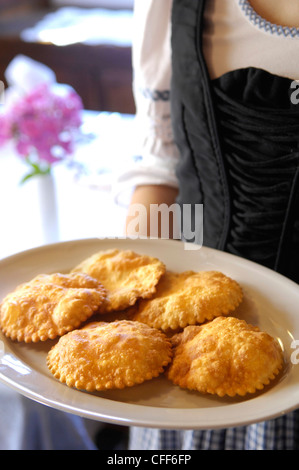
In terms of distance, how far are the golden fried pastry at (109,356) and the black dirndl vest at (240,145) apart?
30 centimetres

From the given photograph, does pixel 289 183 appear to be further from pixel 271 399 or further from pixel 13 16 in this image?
pixel 13 16

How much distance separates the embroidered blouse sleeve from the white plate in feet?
0.71

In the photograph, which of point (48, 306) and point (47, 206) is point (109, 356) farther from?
point (47, 206)

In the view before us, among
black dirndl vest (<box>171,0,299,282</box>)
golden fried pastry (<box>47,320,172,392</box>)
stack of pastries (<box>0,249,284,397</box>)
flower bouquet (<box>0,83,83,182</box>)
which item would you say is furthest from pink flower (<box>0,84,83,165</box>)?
golden fried pastry (<box>47,320,172,392</box>)

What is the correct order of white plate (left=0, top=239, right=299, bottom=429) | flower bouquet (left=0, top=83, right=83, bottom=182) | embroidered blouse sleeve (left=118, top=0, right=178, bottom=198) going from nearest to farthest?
white plate (left=0, top=239, right=299, bottom=429) → embroidered blouse sleeve (left=118, top=0, right=178, bottom=198) → flower bouquet (left=0, top=83, right=83, bottom=182)

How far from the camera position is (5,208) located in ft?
5.45

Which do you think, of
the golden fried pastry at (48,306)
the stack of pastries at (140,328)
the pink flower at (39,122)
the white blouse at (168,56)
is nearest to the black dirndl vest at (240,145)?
the white blouse at (168,56)

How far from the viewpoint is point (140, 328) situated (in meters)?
0.71

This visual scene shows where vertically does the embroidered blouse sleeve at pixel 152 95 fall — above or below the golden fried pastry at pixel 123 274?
above

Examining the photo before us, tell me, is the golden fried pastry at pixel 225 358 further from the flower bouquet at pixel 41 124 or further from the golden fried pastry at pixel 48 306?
the flower bouquet at pixel 41 124

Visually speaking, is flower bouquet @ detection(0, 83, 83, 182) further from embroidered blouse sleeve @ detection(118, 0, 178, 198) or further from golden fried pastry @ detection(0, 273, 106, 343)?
golden fried pastry @ detection(0, 273, 106, 343)

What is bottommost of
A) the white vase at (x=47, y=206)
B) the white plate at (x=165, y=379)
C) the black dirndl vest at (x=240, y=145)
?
the white vase at (x=47, y=206)

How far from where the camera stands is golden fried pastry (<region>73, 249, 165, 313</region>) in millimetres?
752

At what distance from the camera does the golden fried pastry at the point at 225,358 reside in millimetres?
630
